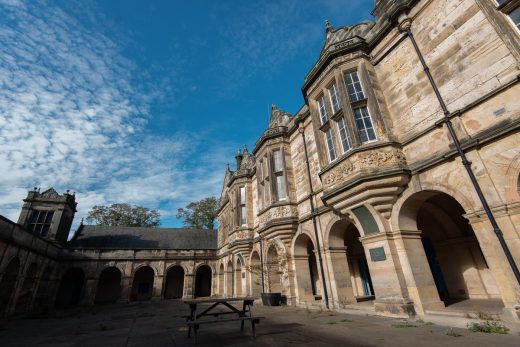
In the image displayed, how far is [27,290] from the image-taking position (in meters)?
15.6

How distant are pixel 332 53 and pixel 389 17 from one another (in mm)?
1953

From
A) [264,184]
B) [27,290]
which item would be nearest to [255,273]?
[264,184]

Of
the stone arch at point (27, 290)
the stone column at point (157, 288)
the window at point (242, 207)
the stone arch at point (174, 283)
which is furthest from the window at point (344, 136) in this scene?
the stone arch at point (174, 283)

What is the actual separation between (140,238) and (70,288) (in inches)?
284

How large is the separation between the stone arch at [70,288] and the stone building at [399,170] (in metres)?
8.67

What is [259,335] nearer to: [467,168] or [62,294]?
[467,168]

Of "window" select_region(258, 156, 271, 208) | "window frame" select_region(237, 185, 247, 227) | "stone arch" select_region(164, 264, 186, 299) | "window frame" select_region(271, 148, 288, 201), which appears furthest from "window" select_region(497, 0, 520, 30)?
"stone arch" select_region(164, 264, 186, 299)

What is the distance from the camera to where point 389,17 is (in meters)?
7.88

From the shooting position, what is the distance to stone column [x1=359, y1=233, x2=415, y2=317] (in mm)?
6281

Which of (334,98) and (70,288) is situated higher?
(334,98)

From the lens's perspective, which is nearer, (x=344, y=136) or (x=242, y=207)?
(x=344, y=136)

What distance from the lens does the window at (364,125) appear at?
7.69 metres

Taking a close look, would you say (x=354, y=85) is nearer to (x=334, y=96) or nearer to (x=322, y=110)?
(x=334, y=96)

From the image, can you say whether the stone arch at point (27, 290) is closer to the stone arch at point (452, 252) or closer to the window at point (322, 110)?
the window at point (322, 110)
